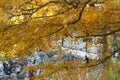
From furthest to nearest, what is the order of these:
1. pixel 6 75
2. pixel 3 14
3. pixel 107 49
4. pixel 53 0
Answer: pixel 6 75
pixel 107 49
pixel 53 0
pixel 3 14

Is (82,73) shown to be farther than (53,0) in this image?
Yes

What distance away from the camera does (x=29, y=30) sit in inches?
197

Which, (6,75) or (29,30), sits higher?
(29,30)

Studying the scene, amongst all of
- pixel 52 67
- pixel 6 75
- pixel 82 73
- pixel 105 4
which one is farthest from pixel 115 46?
pixel 6 75

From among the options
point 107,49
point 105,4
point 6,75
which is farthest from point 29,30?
point 6,75

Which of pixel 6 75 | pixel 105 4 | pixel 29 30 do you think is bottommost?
pixel 6 75

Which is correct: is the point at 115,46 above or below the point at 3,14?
below

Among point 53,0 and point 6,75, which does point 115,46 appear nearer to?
point 53,0

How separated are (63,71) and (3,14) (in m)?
2.97

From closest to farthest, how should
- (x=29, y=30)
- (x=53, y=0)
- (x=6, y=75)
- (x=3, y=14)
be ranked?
(x=3, y=14) → (x=53, y=0) → (x=29, y=30) → (x=6, y=75)

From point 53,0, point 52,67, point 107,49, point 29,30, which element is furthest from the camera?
point 107,49

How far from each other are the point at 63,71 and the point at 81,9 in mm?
2205

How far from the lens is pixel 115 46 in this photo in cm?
769

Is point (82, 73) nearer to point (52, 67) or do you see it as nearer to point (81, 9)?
point (52, 67)
